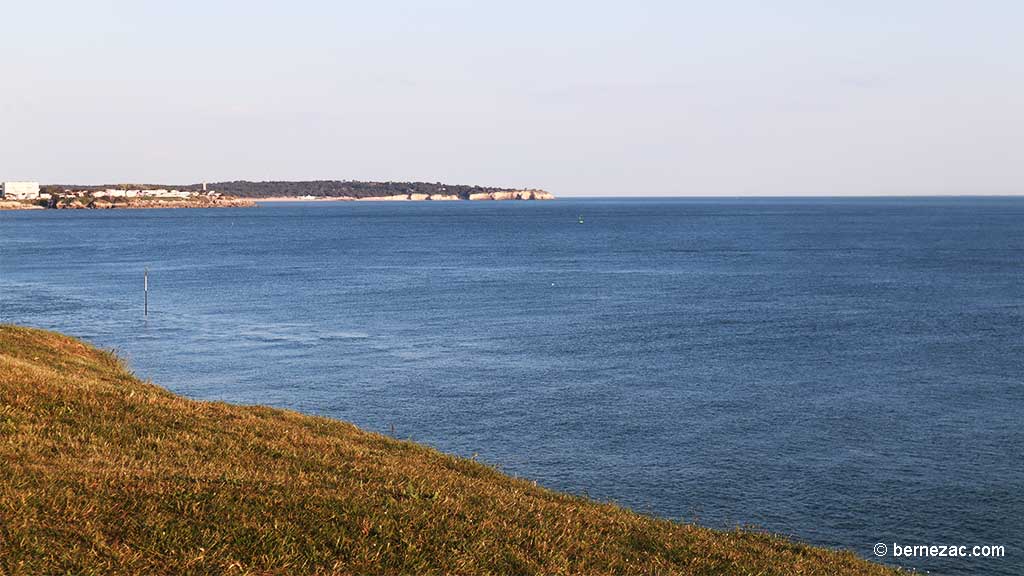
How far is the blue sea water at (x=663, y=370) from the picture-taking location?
119ft

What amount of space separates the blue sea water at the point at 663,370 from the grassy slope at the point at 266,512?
13680mm

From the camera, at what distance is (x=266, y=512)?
15.3 metres

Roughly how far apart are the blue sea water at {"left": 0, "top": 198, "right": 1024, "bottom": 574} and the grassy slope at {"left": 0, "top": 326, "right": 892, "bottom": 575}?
13680 mm

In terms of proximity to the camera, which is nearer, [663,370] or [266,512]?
[266,512]

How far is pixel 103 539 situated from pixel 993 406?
1819 inches

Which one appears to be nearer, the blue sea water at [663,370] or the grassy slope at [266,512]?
the grassy slope at [266,512]

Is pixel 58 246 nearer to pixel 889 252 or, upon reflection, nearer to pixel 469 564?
pixel 889 252

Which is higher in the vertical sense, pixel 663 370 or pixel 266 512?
pixel 266 512

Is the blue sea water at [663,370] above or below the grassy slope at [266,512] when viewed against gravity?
below

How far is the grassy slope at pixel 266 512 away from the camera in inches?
537

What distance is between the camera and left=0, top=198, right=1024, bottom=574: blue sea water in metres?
36.3

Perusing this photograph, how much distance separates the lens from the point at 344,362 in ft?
197

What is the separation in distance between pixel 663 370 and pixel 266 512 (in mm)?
44164

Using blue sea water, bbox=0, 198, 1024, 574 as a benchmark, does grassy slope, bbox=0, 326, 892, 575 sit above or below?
above
